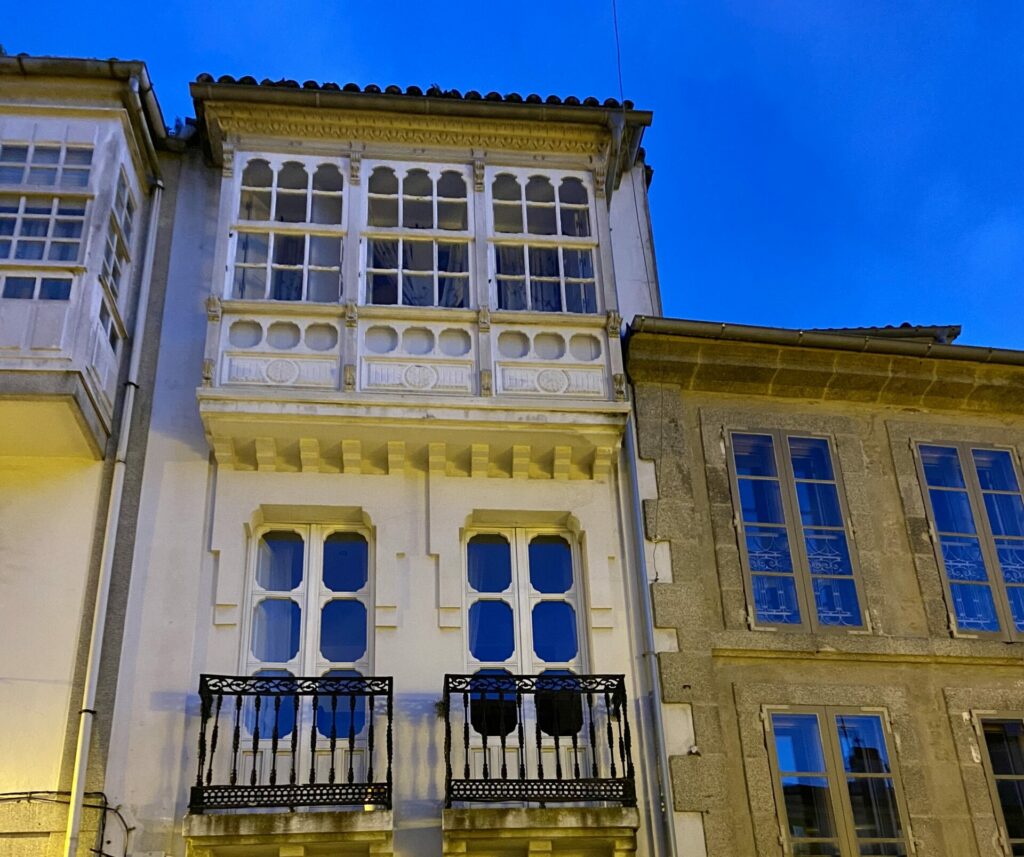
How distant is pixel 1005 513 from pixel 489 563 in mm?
4933

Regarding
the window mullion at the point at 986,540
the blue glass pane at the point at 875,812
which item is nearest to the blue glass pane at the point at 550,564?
the blue glass pane at the point at 875,812

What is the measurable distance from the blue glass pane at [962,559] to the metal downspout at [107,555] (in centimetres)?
727

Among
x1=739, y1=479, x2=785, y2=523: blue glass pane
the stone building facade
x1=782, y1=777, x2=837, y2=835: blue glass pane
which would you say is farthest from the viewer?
x1=739, y1=479, x2=785, y2=523: blue glass pane

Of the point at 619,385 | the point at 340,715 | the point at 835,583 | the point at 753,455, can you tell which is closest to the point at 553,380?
the point at 619,385

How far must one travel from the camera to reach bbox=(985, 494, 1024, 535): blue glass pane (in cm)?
1152

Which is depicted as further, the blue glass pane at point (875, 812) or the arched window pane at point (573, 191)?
the arched window pane at point (573, 191)

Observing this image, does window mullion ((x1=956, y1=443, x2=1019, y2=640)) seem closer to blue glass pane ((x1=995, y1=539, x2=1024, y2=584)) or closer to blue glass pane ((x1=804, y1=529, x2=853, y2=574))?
blue glass pane ((x1=995, y1=539, x2=1024, y2=584))

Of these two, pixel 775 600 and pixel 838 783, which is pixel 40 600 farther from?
pixel 838 783

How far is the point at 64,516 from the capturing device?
1016cm

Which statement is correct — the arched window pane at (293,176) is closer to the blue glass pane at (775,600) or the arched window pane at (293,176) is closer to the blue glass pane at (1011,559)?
the blue glass pane at (775,600)

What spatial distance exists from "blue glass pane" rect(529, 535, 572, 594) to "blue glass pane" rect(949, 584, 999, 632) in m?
3.45

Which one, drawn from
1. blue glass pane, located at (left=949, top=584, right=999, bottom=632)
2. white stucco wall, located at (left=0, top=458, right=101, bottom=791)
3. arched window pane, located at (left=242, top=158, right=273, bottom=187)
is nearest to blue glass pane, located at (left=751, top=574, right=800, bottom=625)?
blue glass pane, located at (left=949, top=584, right=999, bottom=632)

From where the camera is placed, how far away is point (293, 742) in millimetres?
9422

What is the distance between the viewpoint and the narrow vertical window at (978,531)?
35.9 ft
